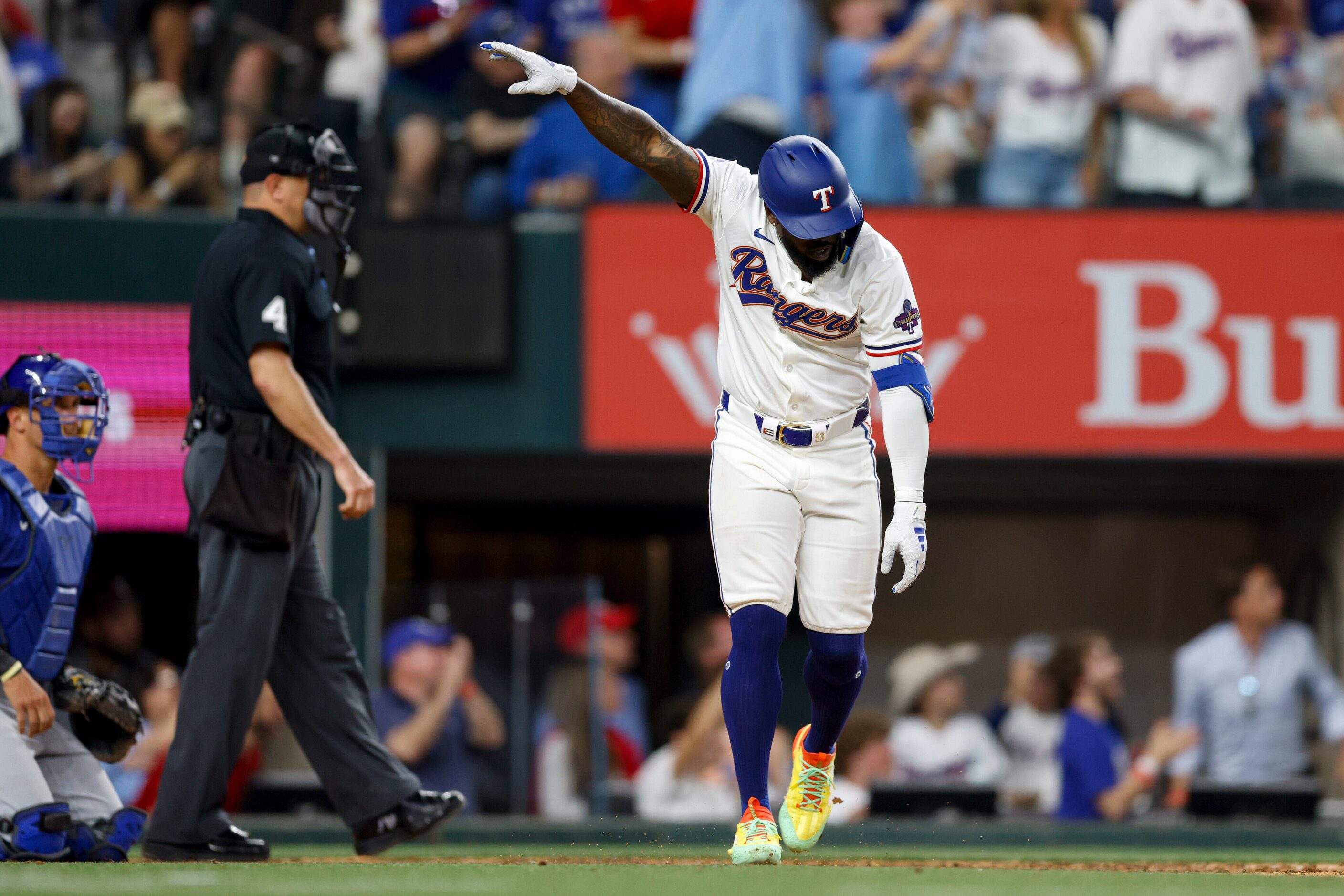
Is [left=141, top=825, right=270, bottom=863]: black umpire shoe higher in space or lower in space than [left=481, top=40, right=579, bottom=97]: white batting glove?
lower

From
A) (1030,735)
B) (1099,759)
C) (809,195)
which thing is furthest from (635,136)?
(1030,735)

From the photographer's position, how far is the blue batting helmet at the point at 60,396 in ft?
18.5

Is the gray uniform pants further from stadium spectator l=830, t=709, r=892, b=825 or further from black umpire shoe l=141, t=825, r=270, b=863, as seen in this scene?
stadium spectator l=830, t=709, r=892, b=825

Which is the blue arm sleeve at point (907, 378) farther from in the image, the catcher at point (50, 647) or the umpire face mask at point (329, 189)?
the catcher at point (50, 647)

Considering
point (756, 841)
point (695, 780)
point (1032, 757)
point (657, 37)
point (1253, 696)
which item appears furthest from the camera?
point (657, 37)

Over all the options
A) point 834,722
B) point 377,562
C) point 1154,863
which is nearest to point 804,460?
point 834,722

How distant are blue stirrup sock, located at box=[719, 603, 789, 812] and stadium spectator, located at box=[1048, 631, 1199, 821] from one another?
418cm

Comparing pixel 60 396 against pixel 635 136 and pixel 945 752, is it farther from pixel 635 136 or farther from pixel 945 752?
pixel 945 752

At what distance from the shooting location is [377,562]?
1022 cm

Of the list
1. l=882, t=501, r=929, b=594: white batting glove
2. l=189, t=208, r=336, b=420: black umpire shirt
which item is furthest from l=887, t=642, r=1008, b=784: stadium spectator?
l=189, t=208, r=336, b=420: black umpire shirt

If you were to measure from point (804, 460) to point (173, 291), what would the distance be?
18.6 feet

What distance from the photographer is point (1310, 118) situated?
10.5m

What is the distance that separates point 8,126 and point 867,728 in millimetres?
5480

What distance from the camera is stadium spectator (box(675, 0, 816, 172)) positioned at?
9.72 metres
